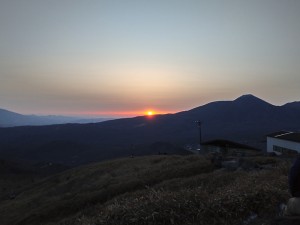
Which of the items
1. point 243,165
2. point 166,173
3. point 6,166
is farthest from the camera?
point 6,166

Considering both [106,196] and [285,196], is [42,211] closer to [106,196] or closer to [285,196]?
[106,196]

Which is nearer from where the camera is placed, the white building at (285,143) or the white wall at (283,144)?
the white wall at (283,144)

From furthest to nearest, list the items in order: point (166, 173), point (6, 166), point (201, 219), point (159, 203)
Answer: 1. point (6, 166)
2. point (166, 173)
3. point (159, 203)
4. point (201, 219)

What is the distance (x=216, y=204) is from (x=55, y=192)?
3789 centimetres

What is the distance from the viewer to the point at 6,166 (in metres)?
124

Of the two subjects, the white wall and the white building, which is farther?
the white building

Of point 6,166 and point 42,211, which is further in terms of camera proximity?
point 6,166

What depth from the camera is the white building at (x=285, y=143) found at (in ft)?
200

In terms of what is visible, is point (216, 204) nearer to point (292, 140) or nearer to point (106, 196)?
point (106, 196)

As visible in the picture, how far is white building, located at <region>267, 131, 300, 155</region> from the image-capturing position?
200 feet

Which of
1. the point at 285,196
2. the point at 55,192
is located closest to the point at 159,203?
the point at 285,196

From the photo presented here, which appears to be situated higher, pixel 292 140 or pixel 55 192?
pixel 292 140

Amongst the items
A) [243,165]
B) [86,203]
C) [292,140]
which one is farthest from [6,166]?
[243,165]

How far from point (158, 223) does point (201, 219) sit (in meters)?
1.10
